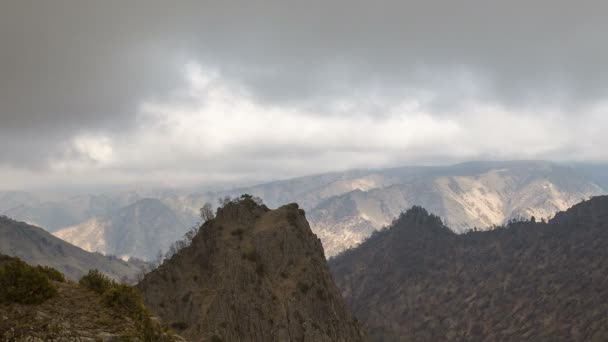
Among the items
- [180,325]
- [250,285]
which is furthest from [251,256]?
[180,325]

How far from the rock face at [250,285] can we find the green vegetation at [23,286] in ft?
318

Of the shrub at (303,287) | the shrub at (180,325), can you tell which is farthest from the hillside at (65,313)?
the shrub at (303,287)

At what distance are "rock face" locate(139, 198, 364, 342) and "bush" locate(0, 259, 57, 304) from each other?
96915 mm

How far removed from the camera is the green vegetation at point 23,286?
22734 millimetres

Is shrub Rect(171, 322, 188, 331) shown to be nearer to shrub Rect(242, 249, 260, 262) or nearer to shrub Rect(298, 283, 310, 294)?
shrub Rect(242, 249, 260, 262)

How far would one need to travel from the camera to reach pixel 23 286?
910 inches

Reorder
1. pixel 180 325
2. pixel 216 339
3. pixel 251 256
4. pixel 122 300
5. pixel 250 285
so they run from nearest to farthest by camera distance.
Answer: pixel 122 300 < pixel 216 339 < pixel 180 325 < pixel 250 285 < pixel 251 256

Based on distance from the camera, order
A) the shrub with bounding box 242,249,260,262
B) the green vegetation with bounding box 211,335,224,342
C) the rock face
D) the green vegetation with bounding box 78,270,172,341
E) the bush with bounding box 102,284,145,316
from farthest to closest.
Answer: the shrub with bounding box 242,249,260,262 → the rock face → the green vegetation with bounding box 211,335,224,342 → the bush with bounding box 102,284,145,316 → the green vegetation with bounding box 78,270,172,341

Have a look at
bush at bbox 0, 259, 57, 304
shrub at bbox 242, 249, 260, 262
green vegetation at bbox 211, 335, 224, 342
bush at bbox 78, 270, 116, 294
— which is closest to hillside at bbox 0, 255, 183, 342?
bush at bbox 0, 259, 57, 304

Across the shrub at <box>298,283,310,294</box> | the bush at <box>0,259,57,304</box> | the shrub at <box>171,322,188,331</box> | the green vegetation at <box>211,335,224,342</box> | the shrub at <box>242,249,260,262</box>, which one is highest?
the bush at <box>0,259,57,304</box>

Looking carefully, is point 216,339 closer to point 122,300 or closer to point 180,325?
point 180,325

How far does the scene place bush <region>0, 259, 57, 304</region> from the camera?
22.7m

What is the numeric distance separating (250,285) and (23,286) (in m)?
110

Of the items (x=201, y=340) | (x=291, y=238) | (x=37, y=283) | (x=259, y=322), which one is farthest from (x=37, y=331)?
(x=291, y=238)
